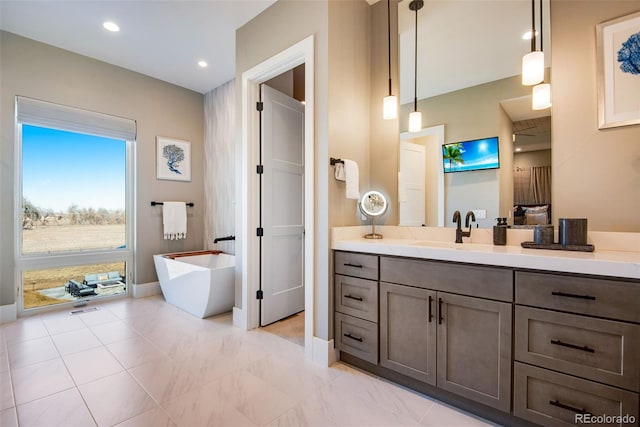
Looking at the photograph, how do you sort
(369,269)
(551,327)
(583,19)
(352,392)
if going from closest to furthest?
(551,327)
(583,19)
(352,392)
(369,269)

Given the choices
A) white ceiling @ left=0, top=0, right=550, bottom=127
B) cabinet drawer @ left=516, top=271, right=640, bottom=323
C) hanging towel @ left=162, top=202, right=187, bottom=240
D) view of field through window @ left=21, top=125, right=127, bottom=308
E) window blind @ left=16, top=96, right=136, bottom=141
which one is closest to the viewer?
cabinet drawer @ left=516, top=271, right=640, bottom=323

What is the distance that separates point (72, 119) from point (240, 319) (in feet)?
9.95

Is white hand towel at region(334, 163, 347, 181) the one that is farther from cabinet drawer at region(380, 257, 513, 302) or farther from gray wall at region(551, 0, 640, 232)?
gray wall at region(551, 0, 640, 232)

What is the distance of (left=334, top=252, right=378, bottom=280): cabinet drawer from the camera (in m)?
1.93

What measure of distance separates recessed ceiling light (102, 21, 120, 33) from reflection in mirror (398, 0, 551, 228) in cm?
276

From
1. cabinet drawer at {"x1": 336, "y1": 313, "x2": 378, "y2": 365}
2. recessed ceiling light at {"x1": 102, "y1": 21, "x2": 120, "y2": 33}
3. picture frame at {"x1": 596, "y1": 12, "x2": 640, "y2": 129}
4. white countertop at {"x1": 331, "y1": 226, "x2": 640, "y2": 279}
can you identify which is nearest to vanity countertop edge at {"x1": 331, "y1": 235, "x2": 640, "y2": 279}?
white countertop at {"x1": 331, "y1": 226, "x2": 640, "y2": 279}

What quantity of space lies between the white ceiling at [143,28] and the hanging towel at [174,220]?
1.80 metres

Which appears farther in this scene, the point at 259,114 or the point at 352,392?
the point at 259,114

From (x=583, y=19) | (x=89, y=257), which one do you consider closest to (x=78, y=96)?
(x=89, y=257)

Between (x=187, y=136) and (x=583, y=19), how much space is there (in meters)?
4.39

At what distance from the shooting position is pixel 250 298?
9.11 ft

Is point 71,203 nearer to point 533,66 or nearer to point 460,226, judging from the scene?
point 460,226

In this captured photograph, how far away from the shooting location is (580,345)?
125 centimetres

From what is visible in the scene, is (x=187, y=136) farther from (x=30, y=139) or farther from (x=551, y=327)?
(x=551, y=327)
